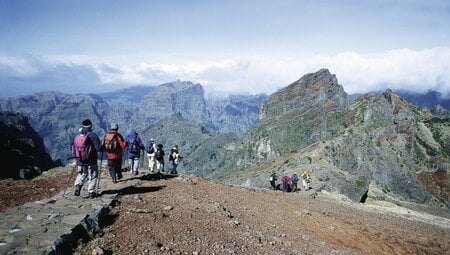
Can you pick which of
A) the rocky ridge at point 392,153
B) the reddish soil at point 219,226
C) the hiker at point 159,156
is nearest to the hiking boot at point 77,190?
the reddish soil at point 219,226

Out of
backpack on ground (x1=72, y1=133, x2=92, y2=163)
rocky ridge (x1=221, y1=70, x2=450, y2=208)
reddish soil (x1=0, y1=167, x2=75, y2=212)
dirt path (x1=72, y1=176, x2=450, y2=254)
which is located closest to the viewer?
dirt path (x1=72, y1=176, x2=450, y2=254)

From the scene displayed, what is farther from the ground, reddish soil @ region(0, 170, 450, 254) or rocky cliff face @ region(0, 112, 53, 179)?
reddish soil @ region(0, 170, 450, 254)

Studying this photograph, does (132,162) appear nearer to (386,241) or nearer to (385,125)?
(386,241)

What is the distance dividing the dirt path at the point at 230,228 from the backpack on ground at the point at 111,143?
8.09 ft

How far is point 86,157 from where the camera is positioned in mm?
17000

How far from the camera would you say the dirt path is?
13211mm

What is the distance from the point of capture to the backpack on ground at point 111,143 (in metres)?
19.8

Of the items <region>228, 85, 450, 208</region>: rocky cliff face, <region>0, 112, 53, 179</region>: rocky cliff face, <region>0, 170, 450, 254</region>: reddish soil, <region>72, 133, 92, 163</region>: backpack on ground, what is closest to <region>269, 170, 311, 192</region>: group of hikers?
<region>0, 170, 450, 254</region>: reddish soil

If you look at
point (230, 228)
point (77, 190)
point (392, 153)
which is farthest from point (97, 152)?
point (392, 153)

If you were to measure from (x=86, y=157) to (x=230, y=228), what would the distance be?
6817mm

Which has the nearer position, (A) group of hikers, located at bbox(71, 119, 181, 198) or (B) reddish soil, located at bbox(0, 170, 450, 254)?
(B) reddish soil, located at bbox(0, 170, 450, 254)

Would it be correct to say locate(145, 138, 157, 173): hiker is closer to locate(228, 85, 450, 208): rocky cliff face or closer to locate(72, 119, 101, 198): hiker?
locate(72, 119, 101, 198): hiker

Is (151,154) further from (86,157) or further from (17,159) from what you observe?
(17,159)

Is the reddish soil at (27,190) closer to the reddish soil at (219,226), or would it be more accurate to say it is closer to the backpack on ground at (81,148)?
the reddish soil at (219,226)
